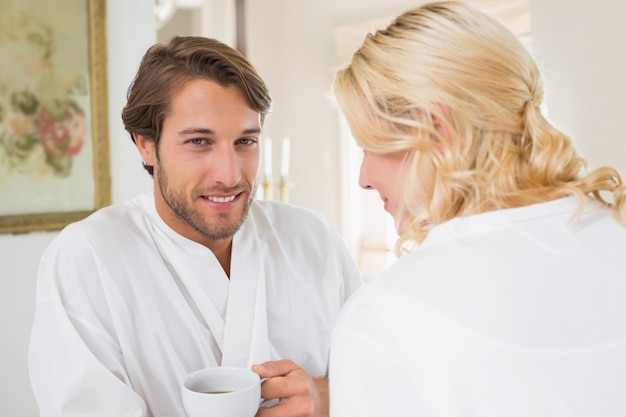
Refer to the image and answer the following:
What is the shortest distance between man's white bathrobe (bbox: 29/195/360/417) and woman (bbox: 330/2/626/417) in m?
0.58

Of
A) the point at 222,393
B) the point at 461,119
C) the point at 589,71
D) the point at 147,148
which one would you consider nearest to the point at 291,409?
A: the point at 222,393

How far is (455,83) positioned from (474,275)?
25 centimetres

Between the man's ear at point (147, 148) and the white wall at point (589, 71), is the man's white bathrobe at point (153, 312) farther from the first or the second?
the white wall at point (589, 71)

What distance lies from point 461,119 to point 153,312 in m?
0.78

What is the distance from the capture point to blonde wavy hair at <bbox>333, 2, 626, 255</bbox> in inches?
31.0

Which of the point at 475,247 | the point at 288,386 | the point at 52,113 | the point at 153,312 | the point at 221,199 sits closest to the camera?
the point at 475,247

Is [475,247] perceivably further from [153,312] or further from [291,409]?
[153,312]

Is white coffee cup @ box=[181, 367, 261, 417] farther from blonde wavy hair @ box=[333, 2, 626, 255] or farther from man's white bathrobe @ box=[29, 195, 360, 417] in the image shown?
blonde wavy hair @ box=[333, 2, 626, 255]

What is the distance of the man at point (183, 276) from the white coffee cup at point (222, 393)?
3.6 inches

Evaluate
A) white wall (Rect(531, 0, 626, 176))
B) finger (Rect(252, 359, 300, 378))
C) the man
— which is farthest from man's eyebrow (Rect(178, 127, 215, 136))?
white wall (Rect(531, 0, 626, 176))

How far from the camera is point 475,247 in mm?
700

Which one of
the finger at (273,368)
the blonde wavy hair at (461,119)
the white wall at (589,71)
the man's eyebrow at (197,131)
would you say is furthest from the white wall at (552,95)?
the finger at (273,368)

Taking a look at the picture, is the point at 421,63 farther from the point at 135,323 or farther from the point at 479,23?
the point at 135,323

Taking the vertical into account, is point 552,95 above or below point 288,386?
above
